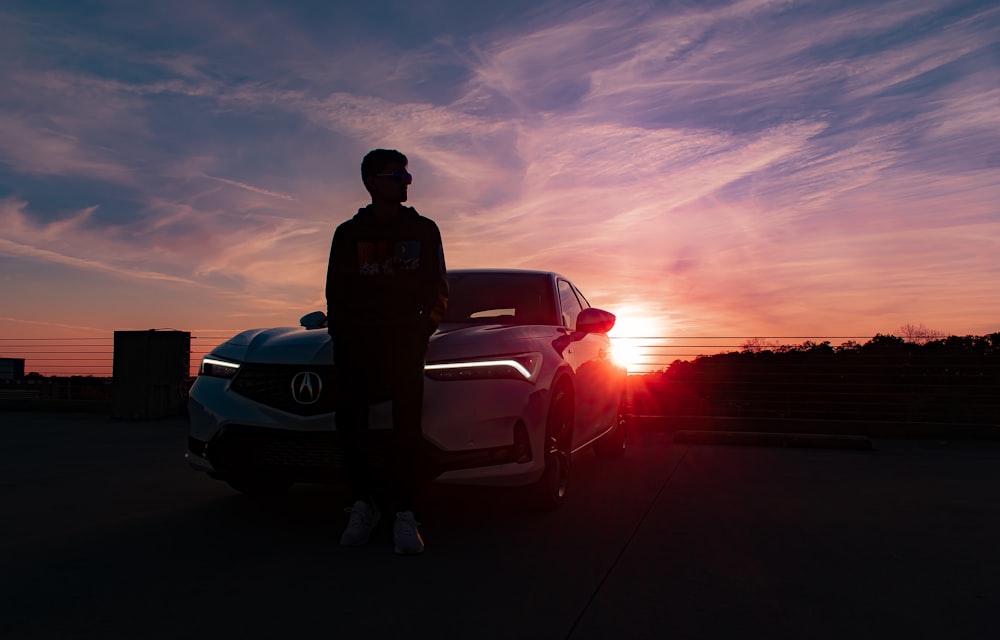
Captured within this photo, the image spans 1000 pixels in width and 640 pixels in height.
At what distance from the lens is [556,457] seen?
464 centimetres

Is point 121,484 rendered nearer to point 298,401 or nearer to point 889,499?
point 298,401

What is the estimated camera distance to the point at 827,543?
3.98m

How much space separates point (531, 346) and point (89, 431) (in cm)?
785

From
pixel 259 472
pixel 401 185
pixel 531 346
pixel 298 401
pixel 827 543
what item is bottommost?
pixel 827 543

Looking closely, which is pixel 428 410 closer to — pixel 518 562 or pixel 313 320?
pixel 518 562

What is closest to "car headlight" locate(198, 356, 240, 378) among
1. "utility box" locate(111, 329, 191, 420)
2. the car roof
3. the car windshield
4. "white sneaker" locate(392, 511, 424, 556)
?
"white sneaker" locate(392, 511, 424, 556)

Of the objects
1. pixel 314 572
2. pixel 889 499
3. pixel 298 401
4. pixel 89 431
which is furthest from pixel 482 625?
pixel 89 431

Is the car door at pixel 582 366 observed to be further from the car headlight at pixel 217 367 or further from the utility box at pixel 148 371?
the utility box at pixel 148 371

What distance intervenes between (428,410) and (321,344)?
69 centimetres

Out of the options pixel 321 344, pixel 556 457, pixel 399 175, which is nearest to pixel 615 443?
pixel 556 457

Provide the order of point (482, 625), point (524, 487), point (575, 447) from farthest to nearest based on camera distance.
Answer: point (575, 447) < point (524, 487) < point (482, 625)

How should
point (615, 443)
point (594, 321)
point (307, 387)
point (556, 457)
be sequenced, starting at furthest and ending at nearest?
point (615, 443) → point (594, 321) → point (556, 457) → point (307, 387)

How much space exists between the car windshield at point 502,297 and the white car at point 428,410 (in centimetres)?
86

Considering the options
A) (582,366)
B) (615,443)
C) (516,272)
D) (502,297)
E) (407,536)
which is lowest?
(407,536)
